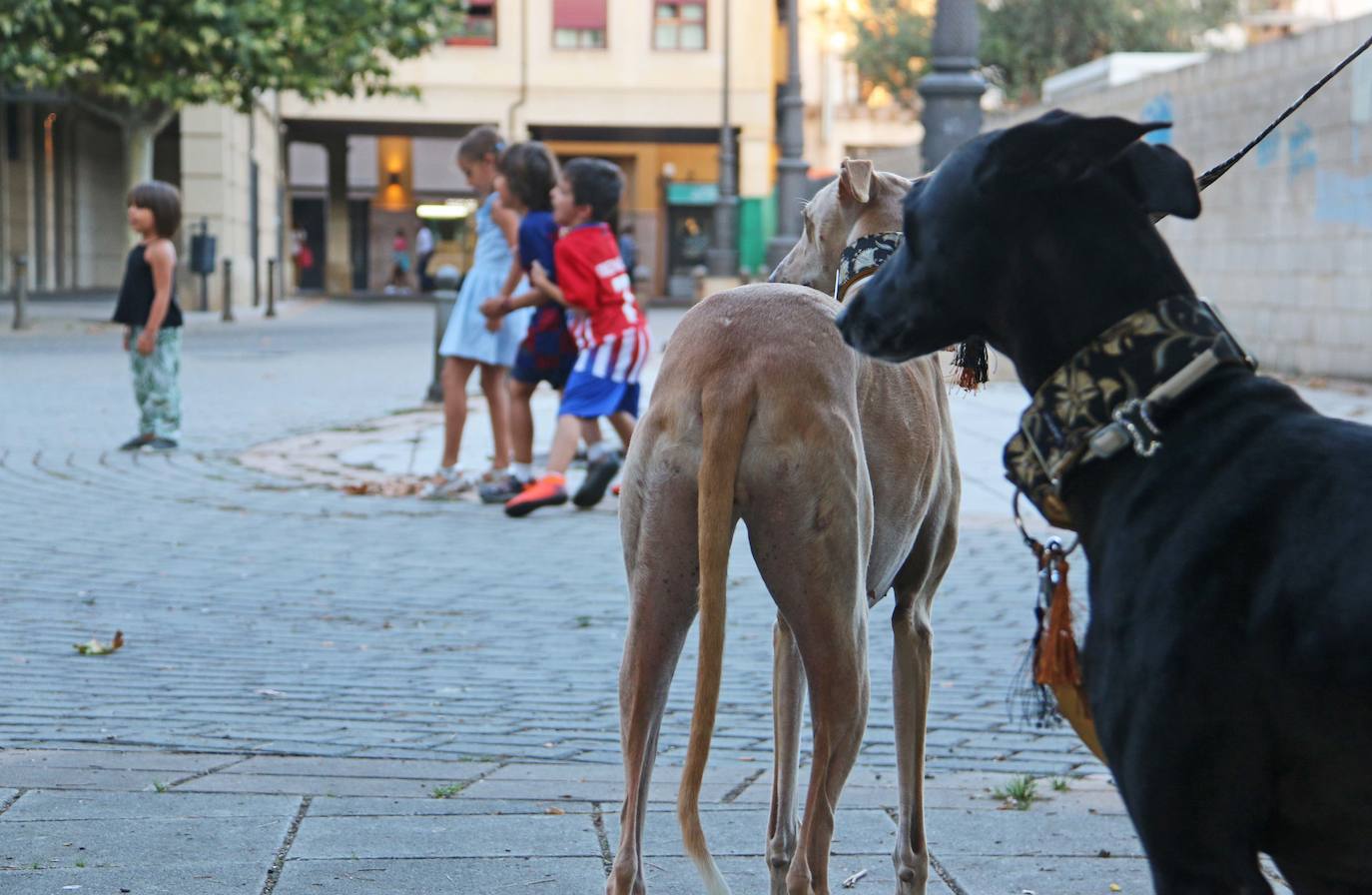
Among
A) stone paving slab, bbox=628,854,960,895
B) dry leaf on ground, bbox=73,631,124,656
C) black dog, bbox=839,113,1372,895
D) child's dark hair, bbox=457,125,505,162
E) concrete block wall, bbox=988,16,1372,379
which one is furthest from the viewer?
concrete block wall, bbox=988,16,1372,379

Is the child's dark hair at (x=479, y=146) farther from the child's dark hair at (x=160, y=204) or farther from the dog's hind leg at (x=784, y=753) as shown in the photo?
the dog's hind leg at (x=784, y=753)

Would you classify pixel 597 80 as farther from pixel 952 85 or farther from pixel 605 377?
pixel 605 377

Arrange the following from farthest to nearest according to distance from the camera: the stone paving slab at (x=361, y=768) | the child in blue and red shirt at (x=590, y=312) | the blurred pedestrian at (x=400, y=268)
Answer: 1. the blurred pedestrian at (x=400, y=268)
2. the child in blue and red shirt at (x=590, y=312)
3. the stone paving slab at (x=361, y=768)

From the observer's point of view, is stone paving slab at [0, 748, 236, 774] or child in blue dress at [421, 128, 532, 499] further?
child in blue dress at [421, 128, 532, 499]

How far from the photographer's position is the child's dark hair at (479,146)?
397 inches

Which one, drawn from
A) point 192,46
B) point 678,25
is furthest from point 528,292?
point 678,25

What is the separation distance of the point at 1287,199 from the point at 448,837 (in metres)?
14.6

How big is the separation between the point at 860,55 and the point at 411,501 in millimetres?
38610

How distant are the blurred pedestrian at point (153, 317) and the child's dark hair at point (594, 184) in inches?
163

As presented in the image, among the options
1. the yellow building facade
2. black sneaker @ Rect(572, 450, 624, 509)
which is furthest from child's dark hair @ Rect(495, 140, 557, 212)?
the yellow building facade

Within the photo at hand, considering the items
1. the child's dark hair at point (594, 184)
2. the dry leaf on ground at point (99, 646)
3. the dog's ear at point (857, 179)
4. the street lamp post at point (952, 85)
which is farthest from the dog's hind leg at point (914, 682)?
the street lamp post at point (952, 85)

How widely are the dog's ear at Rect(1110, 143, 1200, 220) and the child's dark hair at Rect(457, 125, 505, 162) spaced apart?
26.7ft

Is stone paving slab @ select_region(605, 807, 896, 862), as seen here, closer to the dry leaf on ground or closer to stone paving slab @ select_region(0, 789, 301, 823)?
stone paving slab @ select_region(0, 789, 301, 823)

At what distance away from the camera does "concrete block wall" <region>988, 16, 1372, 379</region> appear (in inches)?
606
